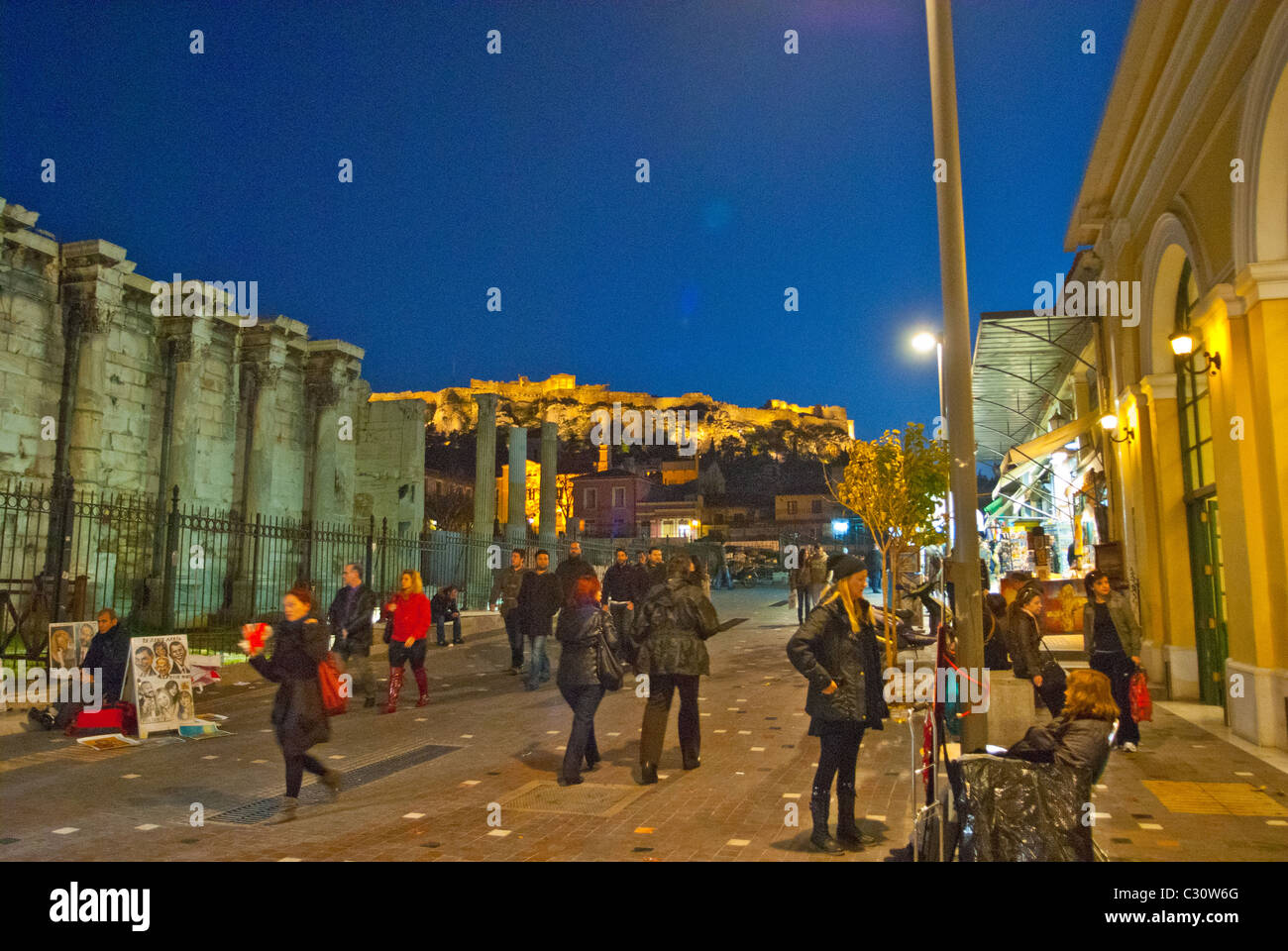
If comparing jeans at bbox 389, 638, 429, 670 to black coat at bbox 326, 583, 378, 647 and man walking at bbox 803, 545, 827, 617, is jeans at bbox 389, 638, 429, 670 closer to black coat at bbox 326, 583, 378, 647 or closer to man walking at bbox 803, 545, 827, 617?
black coat at bbox 326, 583, 378, 647

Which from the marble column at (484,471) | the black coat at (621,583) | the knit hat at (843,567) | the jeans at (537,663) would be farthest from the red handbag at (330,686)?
the marble column at (484,471)

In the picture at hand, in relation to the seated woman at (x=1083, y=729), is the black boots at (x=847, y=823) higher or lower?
lower

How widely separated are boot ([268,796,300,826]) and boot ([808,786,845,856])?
11.7 feet

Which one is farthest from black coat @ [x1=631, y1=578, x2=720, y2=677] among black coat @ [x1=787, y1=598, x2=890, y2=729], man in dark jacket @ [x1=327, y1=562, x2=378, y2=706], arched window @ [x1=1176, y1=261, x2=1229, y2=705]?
arched window @ [x1=1176, y1=261, x2=1229, y2=705]

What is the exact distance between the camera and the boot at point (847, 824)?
5227mm

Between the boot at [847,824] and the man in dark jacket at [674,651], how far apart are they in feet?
6.30

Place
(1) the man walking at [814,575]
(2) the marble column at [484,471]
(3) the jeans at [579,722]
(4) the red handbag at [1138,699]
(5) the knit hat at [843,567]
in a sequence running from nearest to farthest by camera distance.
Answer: (5) the knit hat at [843,567] < (3) the jeans at [579,722] < (4) the red handbag at [1138,699] < (1) the man walking at [814,575] < (2) the marble column at [484,471]

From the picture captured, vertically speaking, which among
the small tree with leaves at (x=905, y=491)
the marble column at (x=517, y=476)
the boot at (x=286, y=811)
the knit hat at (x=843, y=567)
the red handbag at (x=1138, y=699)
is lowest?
the boot at (x=286, y=811)

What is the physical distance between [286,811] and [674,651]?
3.13 metres

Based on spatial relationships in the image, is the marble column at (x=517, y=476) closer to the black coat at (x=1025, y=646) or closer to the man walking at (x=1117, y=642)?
the black coat at (x=1025, y=646)

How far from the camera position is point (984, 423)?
2655 cm

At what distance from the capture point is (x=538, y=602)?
11.3 metres

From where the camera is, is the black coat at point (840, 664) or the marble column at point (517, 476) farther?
the marble column at point (517, 476)
